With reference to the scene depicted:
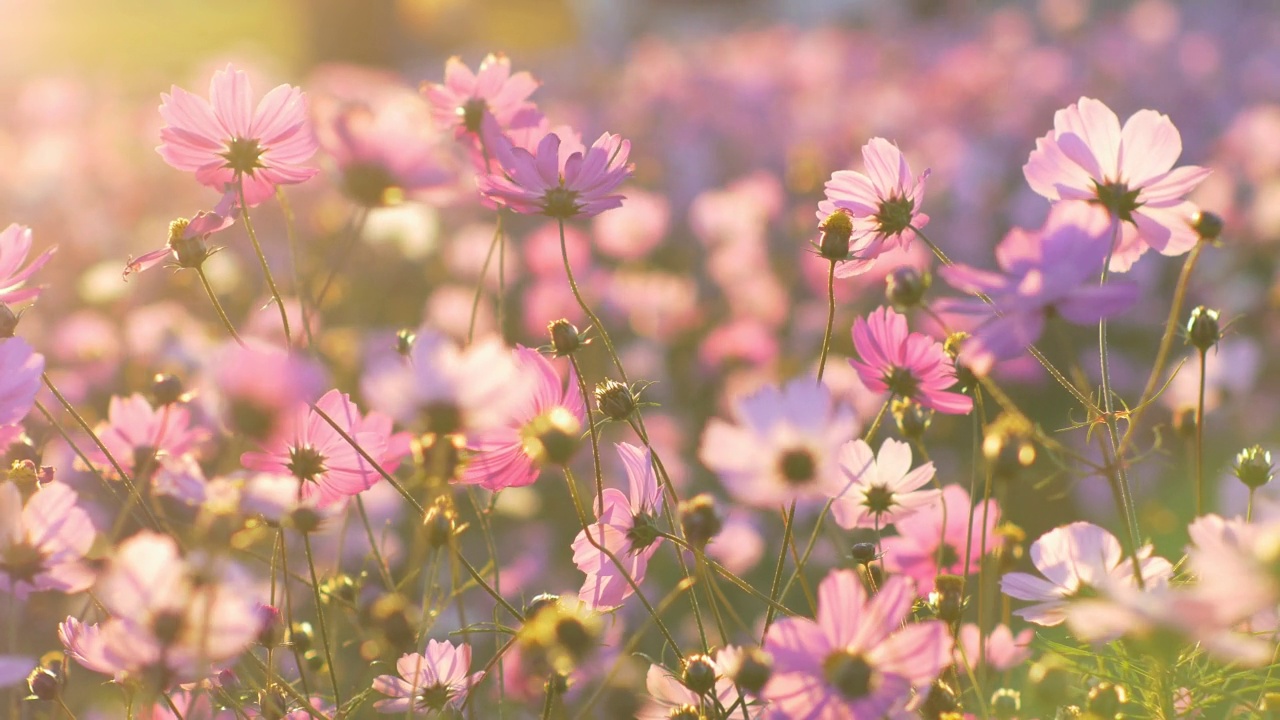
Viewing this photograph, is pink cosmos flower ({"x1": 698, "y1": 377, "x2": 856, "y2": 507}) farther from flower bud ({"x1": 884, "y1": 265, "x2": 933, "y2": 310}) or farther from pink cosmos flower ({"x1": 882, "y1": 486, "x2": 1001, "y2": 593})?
pink cosmos flower ({"x1": 882, "y1": 486, "x2": 1001, "y2": 593})

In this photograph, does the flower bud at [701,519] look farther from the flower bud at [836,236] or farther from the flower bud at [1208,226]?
the flower bud at [1208,226]

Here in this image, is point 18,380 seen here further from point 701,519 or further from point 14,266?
point 701,519

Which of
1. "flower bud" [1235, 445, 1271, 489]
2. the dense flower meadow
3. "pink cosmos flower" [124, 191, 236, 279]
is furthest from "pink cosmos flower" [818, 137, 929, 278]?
"pink cosmos flower" [124, 191, 236, 279]

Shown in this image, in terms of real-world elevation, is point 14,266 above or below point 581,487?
above

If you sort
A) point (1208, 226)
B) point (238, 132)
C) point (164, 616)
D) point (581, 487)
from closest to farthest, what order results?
point (164, 616)
point (1208, 226)
point (238, 132)
point (581, 487)

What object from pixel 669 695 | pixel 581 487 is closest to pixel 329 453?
pixel 669 695

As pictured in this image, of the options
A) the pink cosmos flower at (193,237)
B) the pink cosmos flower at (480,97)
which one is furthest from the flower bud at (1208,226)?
the pink cosmos flower at (193,237)

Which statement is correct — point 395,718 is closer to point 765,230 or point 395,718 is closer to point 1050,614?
point 1050,614
